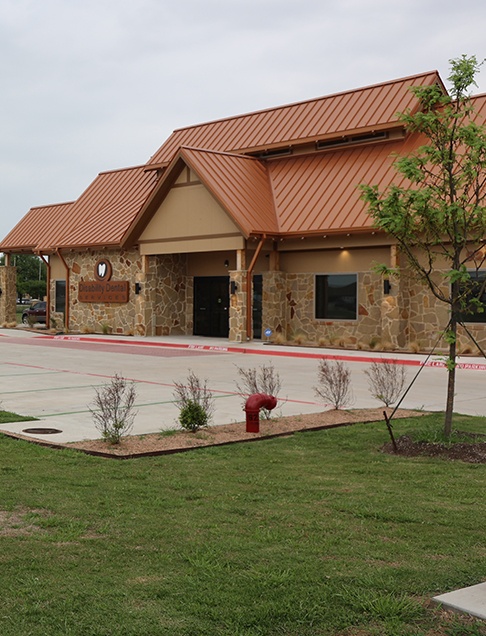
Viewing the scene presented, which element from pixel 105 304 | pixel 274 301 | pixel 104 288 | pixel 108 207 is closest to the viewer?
pixel 274 301

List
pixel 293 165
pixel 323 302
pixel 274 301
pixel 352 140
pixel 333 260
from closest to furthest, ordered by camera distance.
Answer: pixel 333 260
pixel 323 302
pixel 352 140
pixel 274 301
pixel 293 165

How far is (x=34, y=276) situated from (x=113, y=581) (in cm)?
11617

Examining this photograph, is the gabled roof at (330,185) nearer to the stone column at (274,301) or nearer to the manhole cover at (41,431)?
the stone column at (274,301)

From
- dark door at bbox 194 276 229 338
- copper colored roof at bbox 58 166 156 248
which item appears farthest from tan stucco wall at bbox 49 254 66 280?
dark door at bbox 194 276 229 338

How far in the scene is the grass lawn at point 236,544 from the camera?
14.1 feet

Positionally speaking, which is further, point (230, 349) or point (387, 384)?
point (230, 349)

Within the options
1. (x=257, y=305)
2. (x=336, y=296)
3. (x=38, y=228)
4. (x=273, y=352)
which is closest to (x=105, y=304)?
(x=257, y=305)

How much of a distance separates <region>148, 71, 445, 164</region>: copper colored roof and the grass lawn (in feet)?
65.6

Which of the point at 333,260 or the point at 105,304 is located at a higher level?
the point at 333,260

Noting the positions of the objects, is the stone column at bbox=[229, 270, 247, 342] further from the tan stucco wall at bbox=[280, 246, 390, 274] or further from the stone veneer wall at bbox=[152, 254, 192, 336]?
the stone veneer wall at bbox=[152, 254, 192, 336]

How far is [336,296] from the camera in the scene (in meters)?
28.3

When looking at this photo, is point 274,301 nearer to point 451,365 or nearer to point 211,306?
point 211,306

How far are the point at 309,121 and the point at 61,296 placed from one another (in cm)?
1601

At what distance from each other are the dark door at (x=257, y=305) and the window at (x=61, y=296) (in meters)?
12.4
